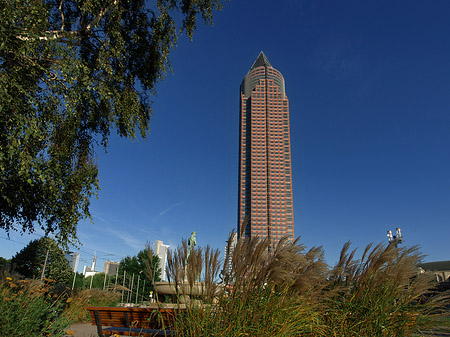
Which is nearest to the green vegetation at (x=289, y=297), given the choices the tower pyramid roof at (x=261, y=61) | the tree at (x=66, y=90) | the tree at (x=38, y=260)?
the tree at (x=66, y=90)

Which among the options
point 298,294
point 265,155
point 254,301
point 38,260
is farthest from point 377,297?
point 265,155

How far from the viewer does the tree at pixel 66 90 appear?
181 inches

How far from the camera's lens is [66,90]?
5441 millimetres

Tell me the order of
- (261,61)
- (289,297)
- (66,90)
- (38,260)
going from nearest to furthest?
(289,297) → (66,90) → (38,260) → (261,61)

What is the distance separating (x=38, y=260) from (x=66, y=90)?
70.4 feet

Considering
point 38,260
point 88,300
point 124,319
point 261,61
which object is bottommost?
point 124,319

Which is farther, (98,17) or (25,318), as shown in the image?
(98,17)

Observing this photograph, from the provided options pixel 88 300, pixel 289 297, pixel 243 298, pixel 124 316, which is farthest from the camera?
pixel 88 300

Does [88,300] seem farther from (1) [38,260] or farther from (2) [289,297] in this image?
(1) [38,260]

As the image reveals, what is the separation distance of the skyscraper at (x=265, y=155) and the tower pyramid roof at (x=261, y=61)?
1537mm

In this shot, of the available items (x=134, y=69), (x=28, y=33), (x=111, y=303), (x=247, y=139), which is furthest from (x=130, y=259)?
(x=247, y=139)

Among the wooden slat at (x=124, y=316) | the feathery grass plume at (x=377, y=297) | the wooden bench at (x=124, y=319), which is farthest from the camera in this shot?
the wooden slat at (x=124, y=316)

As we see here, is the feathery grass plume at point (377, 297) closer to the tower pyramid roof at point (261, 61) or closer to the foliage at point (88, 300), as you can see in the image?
the foliage at point (88, 300)

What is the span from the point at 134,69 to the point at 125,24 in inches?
45.5
